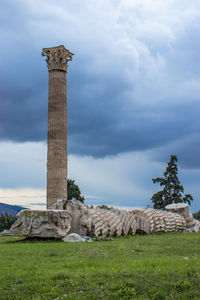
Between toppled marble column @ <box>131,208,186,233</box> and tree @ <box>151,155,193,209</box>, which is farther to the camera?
tree @ <box>151,155,193,209</box>

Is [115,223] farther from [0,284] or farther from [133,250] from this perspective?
[0,284]

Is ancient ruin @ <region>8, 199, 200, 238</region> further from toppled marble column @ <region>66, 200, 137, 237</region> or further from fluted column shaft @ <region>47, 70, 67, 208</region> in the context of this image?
fluted column shaft @ <region>47, 70, 67, 208</region>

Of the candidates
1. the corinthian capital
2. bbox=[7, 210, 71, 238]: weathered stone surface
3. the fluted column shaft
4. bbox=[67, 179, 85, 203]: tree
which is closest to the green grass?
bbox=[7, 210, 71, 238]: weathered stone surface

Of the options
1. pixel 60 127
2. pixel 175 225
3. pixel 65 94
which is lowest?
pixel 175 225

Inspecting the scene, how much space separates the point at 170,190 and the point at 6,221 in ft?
54.3

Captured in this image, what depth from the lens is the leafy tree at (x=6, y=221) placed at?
29969mm

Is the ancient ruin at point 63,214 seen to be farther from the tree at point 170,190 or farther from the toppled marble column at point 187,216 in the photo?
the tree at point 170,190

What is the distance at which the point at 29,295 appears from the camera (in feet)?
18.1

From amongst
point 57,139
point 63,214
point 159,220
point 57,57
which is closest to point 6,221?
point 57,139

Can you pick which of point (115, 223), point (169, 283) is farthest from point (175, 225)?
point (169, 283)

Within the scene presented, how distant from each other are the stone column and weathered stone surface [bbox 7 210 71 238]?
33.9ft

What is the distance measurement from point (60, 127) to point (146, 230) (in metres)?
9.97

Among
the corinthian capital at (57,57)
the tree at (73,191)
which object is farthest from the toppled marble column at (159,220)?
the tree at (73,191)

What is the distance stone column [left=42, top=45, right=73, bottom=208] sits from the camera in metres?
23.6
